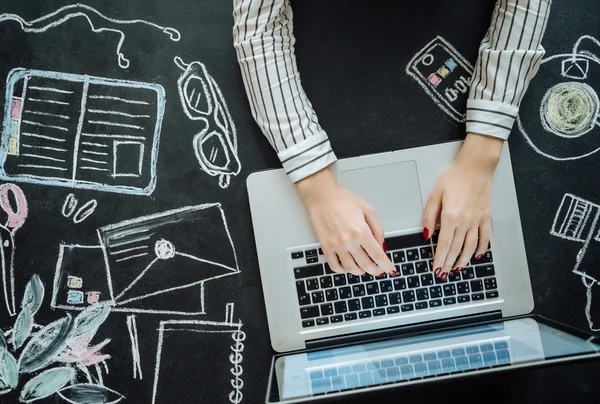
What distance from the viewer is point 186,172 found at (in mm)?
986

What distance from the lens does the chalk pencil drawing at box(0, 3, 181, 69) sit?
0.99 m

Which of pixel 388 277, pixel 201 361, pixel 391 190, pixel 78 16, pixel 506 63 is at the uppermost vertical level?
pixel 78 16

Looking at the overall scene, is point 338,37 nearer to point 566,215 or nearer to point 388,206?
point 388,206

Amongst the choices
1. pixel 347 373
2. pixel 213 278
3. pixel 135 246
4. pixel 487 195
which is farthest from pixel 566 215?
Answer: pixel 135 246

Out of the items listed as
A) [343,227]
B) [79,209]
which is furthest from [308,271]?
[79,209]

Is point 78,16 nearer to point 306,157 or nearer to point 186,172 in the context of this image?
point 186,172

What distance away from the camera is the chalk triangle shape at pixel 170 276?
98 cm

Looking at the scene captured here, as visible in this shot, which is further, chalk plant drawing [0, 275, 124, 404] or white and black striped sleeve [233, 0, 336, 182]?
chalk plant drawing [0, 275, 124, 404]

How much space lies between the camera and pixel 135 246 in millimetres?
988

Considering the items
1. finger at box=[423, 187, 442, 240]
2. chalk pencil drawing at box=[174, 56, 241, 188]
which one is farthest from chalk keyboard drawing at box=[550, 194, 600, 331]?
chalk pencil drawing at box=[174, 56, 241, 188]

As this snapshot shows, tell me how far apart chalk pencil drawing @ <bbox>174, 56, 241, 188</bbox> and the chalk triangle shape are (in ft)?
0.48

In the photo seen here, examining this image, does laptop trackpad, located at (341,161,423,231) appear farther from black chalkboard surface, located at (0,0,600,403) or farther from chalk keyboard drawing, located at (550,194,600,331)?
chalk keyboard drawing, located at (550,194,600,331)

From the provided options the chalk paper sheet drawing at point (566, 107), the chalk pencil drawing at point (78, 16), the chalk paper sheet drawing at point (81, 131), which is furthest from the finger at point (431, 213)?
the chalk pencil drawing at point (78, 16)

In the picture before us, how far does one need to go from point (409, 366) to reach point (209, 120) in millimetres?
531
